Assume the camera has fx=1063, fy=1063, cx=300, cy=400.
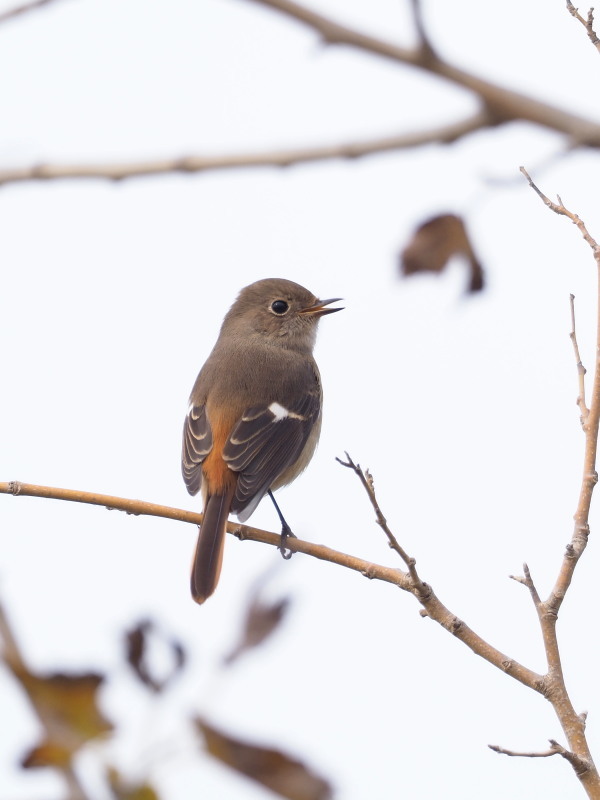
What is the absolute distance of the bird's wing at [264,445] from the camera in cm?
532

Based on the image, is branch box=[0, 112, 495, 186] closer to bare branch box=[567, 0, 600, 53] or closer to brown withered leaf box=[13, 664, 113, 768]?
brown withered leaf box=[13, 664, 113, 768]

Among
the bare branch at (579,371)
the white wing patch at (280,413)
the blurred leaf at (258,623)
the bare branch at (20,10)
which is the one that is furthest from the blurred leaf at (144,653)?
the white wing patch at (280,413)

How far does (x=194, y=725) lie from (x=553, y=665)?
1580 millimetres

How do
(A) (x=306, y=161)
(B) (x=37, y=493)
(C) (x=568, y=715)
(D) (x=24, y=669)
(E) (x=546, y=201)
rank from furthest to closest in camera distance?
(B) (x=37, y=493) < (E) (x=546, y=201) < (C) (x=568, y=715) < (A) (x=306, y=161) < (D) (x=24, y=669)

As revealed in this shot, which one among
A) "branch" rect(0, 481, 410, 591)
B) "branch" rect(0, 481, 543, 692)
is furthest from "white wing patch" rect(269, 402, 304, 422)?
"branch" rect(0, 481, 410, 591)

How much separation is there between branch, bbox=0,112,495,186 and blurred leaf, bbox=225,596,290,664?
709 millimetres

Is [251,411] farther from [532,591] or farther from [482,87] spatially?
[482,87]

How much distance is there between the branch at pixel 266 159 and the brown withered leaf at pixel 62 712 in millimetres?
696

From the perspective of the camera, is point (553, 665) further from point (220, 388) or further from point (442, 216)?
point (220, 388)

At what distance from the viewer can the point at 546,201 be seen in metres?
3.13

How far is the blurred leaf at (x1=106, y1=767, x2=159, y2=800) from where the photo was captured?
126 centimetres

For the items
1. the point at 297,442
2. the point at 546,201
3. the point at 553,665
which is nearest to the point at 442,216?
the point at 546,201

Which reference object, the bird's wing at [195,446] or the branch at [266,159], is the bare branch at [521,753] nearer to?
the branch at [266,159]

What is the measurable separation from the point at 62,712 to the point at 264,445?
14.2 feet
